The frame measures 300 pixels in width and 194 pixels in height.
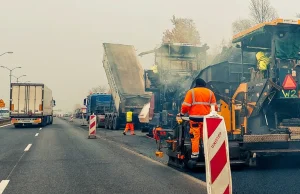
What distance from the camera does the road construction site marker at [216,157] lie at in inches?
152

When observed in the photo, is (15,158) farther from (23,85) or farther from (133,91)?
(23,85)

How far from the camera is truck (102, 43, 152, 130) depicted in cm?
2162

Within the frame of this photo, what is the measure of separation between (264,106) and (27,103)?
21.6m

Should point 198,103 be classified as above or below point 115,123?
above

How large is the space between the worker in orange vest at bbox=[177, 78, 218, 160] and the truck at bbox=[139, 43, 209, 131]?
610 cm

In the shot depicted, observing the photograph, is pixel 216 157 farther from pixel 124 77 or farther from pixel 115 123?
pixel 115 123

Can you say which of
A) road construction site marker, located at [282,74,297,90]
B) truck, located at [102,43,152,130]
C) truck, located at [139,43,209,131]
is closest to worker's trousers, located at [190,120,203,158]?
road construction site marker, located at [282,74,297,90]

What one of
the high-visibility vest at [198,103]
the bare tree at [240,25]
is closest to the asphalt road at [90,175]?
the high-visibility vest at [198,103]

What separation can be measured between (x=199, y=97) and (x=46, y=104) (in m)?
23.4

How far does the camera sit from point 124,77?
21766 mm

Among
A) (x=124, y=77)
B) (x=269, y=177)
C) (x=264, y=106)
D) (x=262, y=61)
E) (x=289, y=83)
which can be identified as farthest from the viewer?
(x=124, y=77)

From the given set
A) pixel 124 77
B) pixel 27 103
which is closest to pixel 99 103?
pixel 27 103

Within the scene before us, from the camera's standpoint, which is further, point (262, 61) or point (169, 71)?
point (169, 71)

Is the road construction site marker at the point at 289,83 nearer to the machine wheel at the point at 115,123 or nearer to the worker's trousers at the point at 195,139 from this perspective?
the worker's trousers at the point at 195,139
